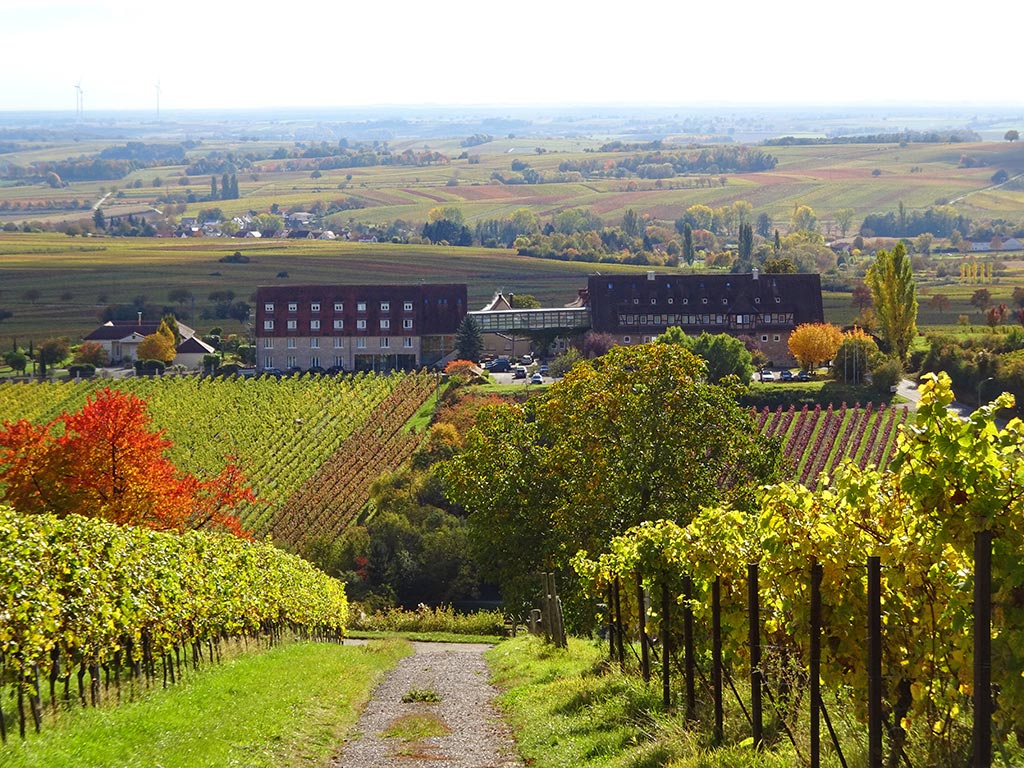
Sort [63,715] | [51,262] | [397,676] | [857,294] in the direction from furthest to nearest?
[51,262] < [857,294] < [397,676] < [63,715]

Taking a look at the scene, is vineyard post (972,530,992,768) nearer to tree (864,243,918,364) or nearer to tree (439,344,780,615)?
tree (439,344,780,615)

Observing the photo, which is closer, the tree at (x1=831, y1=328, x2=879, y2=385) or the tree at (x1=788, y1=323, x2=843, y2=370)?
the tree at (x1=831, y1=328, x2=879, y2=385)

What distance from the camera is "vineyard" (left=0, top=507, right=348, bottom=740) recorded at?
14836mm

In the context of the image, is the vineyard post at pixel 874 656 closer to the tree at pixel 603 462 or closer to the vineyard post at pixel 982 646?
the vineyard post at pixel 982 646

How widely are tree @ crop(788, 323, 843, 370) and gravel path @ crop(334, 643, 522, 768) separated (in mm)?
63627

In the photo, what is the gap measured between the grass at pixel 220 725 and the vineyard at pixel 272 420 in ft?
116

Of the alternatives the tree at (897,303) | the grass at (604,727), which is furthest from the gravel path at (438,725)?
the tree at (897,303)

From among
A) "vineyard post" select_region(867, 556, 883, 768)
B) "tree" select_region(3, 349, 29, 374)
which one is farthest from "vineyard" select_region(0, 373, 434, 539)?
"vineyard post" select_region(867, 556, 883, 768)

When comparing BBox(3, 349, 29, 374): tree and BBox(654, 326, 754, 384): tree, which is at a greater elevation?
BBox(654, 326, 754, 384): tree

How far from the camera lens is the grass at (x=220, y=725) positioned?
41.9 ft

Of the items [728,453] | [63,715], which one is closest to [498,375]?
[728,453]

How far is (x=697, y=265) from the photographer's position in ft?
629

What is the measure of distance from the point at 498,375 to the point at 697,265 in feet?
339

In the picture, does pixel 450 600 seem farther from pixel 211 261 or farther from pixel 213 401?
pixel 211 261
